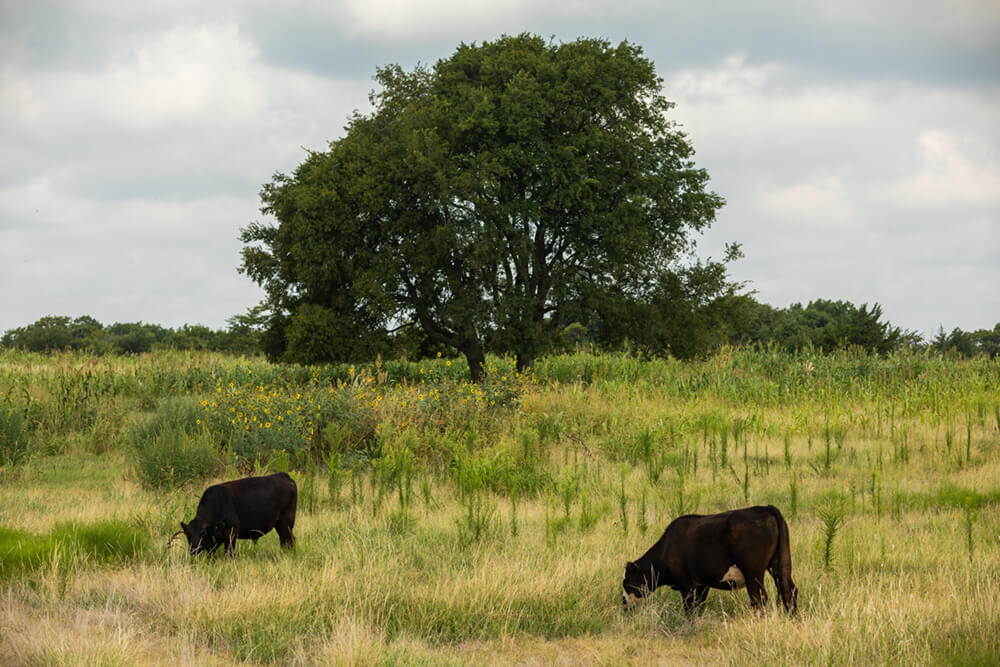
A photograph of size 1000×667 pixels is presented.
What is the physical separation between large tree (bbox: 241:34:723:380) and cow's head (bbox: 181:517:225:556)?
684 inches

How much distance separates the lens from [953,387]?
781 inches

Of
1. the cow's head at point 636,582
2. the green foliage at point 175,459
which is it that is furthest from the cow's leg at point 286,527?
the green foliage at point 175,459

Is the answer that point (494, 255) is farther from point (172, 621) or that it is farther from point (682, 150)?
point (172, 621)

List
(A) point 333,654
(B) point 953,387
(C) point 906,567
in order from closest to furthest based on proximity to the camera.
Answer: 1. (A) point 333,654
2. (C) point 906,567
3. (B) point 953,387

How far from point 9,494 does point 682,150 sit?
78.6 ft

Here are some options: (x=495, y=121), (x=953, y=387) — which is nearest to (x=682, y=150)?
(x=495, y=121)

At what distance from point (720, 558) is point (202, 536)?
4.38 m

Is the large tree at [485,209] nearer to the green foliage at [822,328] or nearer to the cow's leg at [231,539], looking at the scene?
the green foliage at [822,328]

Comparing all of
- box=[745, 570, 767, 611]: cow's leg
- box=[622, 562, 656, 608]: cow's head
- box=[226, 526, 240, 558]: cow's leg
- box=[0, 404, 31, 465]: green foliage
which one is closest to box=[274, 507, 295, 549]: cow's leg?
box=[226, 526, 240, 558]: cow's leg

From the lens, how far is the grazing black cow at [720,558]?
491 centimetres

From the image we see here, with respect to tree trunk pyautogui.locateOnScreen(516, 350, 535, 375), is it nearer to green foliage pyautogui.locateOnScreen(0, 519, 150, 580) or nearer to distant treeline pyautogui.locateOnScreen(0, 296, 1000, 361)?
distant treeline pyautogui.locateOnScreen(0, 296, 1000, 361)

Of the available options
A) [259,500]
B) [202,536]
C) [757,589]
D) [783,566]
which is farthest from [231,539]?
[783,566]

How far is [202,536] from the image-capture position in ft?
21.7

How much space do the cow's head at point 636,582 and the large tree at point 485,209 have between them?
61.5ft
